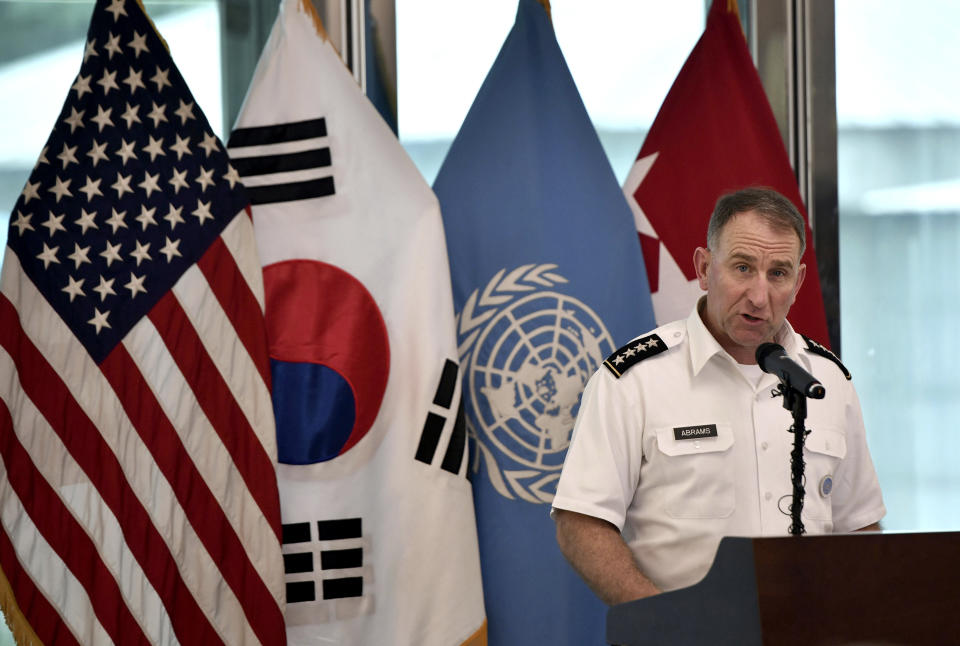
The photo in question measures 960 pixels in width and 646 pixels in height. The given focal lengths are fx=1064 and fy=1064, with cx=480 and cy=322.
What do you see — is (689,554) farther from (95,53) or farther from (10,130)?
(10,130)

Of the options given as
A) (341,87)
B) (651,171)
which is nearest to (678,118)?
(651,171)

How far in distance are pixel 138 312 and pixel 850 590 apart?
169 centimetres

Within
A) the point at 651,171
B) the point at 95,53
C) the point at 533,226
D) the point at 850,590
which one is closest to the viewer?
the point at 850,590

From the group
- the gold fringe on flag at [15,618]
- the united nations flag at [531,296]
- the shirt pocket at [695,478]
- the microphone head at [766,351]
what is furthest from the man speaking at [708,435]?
the gold fringe on flag at [15,618]

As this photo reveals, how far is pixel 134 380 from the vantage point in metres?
2.36

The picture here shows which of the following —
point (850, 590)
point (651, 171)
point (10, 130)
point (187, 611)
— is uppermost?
point (10, 130)

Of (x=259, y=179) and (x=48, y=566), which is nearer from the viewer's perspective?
(x=48, y=566)

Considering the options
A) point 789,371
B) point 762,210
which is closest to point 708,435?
point 762,210

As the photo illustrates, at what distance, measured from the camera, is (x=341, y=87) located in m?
2.57

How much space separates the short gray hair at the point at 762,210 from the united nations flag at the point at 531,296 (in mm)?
604

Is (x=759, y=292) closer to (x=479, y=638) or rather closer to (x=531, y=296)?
(x=531, y=296)

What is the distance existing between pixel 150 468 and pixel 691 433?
1184 millimetres

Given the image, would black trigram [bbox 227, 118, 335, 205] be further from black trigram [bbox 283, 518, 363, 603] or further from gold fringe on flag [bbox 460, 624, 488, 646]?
gold fringe on flag [bbox 460, 624, 488, 646]

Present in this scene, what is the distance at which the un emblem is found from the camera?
254 cm
